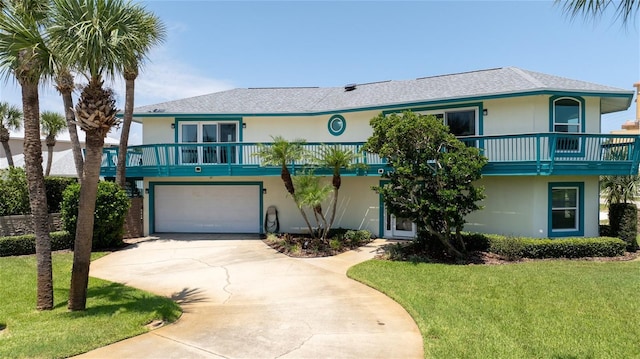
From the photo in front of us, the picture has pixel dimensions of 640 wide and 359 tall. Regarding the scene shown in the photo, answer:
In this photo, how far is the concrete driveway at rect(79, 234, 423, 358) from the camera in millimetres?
5449

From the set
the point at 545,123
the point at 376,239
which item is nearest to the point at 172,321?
the point at 376,239

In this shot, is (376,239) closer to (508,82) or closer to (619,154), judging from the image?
(508,82)

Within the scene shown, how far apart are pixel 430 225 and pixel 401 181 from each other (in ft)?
5.28

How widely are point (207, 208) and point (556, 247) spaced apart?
14019 millimetres

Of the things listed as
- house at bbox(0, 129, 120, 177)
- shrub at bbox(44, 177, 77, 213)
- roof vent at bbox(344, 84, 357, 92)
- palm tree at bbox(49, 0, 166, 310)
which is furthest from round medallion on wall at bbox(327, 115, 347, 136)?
house at bbox(0, 129, 120, 177)

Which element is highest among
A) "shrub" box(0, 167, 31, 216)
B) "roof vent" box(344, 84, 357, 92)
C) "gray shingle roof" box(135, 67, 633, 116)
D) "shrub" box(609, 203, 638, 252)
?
"roof vent" box(344, 84, 357, 92)

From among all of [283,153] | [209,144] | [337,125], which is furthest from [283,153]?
[337,125]

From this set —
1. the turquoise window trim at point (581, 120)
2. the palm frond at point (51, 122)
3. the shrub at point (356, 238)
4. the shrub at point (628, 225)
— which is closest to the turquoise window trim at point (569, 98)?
the turquoise window trim at point (581, 120)

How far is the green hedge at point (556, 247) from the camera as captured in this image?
1184 cm

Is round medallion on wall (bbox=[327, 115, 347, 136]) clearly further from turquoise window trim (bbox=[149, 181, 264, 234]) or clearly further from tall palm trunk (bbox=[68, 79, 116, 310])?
tall palm trunk (bbox=[68, 79, 116, 310])

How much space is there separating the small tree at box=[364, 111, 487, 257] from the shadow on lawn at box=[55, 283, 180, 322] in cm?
720

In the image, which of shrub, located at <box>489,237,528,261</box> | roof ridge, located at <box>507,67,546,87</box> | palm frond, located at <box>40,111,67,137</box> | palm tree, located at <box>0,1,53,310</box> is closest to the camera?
palm tree, located at <box>0,1,53,310</box>

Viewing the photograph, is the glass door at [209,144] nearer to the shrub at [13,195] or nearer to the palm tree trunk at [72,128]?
the palm tree trunk at [72,128]

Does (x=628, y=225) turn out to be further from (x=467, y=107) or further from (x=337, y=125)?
(x=337, y=125)
